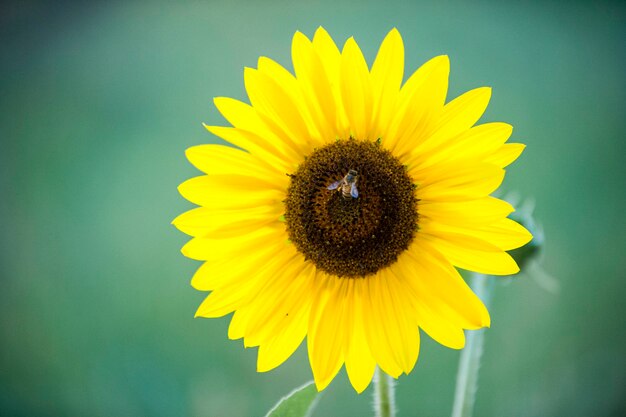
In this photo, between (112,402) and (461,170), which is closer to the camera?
(461,170)

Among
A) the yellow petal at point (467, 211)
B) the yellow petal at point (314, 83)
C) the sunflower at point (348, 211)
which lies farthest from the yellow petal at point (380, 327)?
the yellow petal at point (314, 83)

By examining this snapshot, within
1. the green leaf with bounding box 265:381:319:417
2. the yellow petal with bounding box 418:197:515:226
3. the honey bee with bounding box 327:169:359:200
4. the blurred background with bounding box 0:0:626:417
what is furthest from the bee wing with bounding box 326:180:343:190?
the blurred background with bounding box 0:0:626:417

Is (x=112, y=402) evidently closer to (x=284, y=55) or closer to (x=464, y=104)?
(x=284, y=55)

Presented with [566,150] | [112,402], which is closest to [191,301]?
[112,402]

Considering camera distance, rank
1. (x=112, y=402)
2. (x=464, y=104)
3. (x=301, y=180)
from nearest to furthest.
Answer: (x=464, y=104) < (x=301, y=180) < (x=112, y=402)

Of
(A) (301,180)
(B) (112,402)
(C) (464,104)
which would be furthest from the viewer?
(B) (112,402)

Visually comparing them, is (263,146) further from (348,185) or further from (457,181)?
(457,181)

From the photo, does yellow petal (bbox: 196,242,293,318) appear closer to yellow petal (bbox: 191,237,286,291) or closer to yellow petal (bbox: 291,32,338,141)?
yellow petal (bbox: 191,237,286,291)

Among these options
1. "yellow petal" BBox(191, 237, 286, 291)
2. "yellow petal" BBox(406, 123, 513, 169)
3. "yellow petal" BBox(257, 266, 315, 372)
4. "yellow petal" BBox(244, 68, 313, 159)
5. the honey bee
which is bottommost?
"yellow petal" BBox(257, 266, 315, 372)
